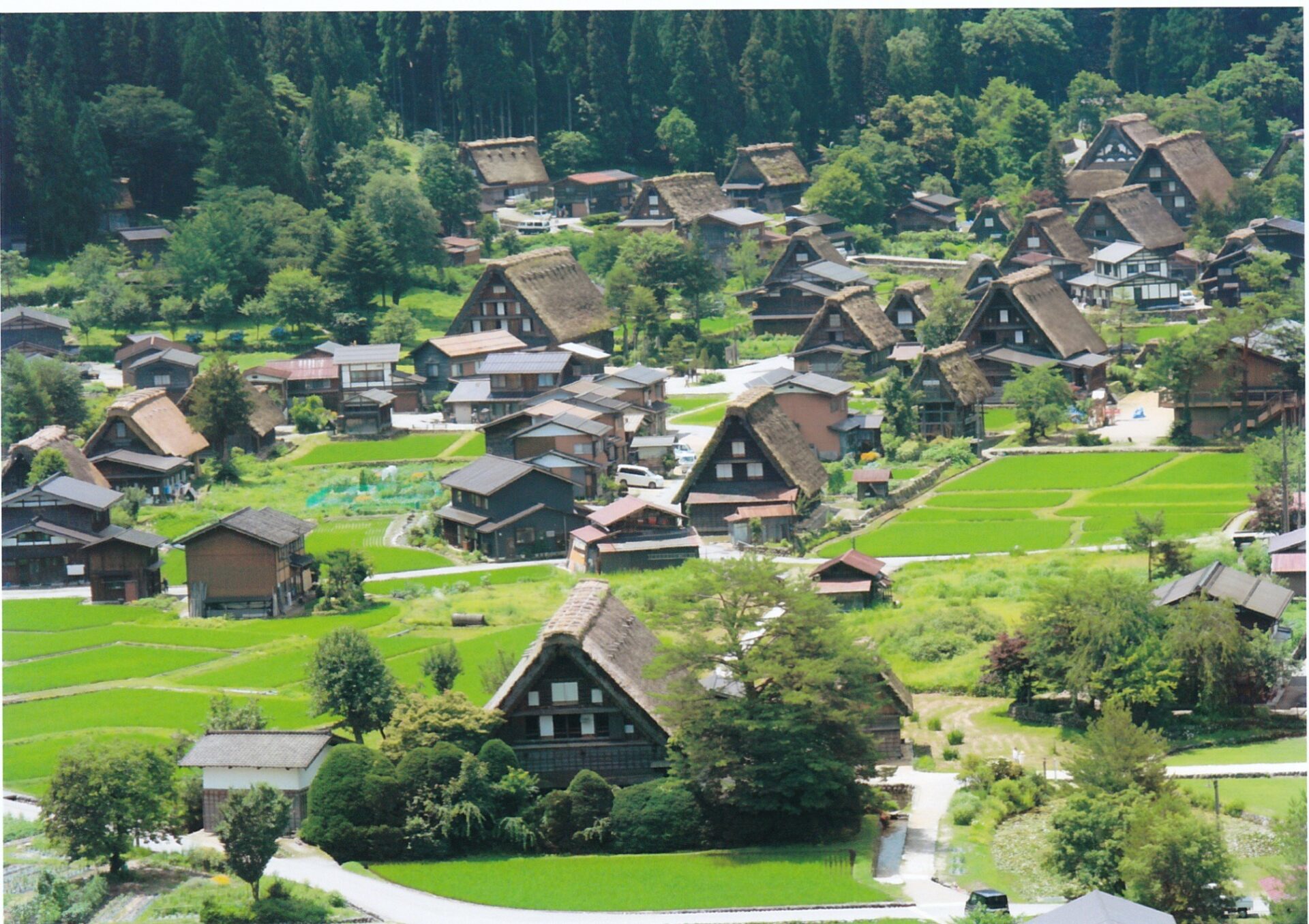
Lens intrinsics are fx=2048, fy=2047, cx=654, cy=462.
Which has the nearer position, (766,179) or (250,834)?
(250,834)

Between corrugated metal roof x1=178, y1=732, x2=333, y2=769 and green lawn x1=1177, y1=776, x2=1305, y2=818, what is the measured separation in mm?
11557

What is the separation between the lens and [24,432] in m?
52.8

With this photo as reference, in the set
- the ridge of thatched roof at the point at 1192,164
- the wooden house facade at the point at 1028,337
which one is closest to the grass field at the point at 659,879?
the wooden house facade at the point at 1028,337

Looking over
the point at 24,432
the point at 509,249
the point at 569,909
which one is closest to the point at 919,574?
the point at 569,909

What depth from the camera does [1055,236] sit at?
2697 inches

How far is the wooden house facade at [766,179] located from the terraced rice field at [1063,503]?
3088 centimetres

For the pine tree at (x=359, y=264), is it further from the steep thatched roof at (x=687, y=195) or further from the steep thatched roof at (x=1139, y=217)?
the steep thatched roof at (x=1139, y=217)

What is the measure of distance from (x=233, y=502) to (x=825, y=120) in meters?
41.8

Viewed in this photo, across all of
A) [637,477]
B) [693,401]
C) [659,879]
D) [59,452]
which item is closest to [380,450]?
[637,477]

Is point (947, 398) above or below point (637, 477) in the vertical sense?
Answer: above

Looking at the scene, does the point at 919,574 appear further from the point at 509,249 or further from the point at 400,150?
the point at 400,150

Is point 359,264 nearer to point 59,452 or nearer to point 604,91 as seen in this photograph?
point 59,452

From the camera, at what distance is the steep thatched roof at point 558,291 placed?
62625 mm

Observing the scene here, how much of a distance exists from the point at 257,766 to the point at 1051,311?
121 feet
